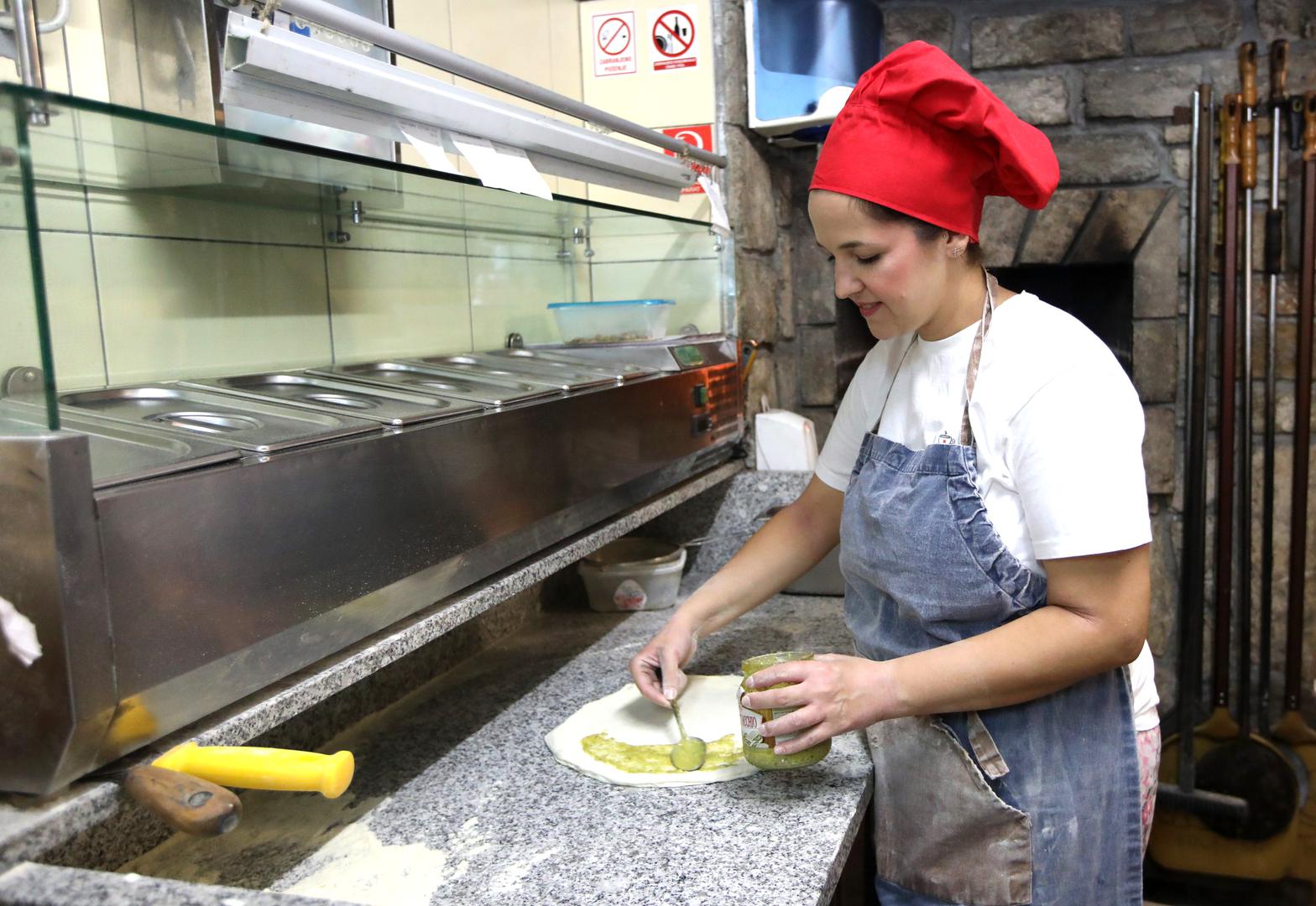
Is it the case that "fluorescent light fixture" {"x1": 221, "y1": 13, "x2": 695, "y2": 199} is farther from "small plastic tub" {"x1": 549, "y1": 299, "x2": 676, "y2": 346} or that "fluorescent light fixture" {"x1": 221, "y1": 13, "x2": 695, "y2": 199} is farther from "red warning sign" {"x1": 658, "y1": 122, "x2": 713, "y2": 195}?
"red warning sign" {"x1": 658, "y1": 122, "x2": 713, "y2": 195}

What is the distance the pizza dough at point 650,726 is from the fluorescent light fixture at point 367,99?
29.2 inches

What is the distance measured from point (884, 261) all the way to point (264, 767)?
2.63ft

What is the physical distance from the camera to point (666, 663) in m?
1.32

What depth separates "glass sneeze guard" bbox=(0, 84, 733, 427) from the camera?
708 mm

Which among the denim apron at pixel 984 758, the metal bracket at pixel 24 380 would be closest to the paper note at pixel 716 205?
the denim apron at pixel 984 758

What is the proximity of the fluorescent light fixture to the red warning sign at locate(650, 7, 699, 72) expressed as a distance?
0.83 meters

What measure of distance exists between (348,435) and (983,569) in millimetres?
682

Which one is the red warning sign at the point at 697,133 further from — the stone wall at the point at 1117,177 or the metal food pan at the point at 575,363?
the metal food pan at the point at 575,363

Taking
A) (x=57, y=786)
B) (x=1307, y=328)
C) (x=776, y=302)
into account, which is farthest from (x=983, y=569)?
(x=1307, y=328)

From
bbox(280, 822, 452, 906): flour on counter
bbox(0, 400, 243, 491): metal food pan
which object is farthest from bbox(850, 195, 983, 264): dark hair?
bbox(280, 822, 452, 906): flour on counter

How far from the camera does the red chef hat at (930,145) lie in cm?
108

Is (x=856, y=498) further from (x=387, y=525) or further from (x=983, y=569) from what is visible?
(x=387, y=525)

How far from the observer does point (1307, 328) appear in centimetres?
252

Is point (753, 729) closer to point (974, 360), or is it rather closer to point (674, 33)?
point (974, 360)
